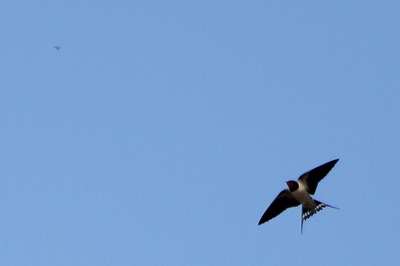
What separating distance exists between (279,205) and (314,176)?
1.68 meters

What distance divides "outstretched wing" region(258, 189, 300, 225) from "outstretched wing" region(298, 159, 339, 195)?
0.66 m

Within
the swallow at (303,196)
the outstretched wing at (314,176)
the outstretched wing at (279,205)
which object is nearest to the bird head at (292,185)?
the swallow at (303,196)

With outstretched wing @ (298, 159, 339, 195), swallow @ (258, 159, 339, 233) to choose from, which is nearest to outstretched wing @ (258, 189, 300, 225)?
swallow @ (258, 159, 339, 233)

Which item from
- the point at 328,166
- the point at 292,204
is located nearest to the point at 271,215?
the point at 292,204

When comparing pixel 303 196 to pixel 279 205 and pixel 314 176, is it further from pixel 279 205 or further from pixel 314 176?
pixel 279 205

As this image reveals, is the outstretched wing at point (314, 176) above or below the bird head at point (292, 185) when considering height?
Result: below

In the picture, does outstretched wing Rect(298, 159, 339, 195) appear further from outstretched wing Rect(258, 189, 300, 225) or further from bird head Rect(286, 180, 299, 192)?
outstretched wing Rect(258, 189, 300, 225)

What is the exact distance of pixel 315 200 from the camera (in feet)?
77.4

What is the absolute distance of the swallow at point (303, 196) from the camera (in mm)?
22906

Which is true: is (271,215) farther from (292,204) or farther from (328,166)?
(328,166)

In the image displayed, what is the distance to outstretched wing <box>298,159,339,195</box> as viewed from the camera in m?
22.8

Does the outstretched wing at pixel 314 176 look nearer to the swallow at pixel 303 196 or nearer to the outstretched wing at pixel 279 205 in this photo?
the swallow at pixel 303 196

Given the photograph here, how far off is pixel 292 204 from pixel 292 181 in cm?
88

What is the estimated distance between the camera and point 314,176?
23.0 m
